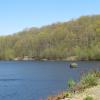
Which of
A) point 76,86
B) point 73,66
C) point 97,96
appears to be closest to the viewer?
point 97,96

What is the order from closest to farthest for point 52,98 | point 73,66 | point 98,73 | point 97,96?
point 97,96
point 52,98
point 98,73
point 73,66

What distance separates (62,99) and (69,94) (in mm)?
A: 1357

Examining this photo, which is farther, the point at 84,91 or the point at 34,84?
the point at 34,84

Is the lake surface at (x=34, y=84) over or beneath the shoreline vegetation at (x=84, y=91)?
beneath

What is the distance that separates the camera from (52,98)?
87.7 feet

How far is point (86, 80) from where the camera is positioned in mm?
29969

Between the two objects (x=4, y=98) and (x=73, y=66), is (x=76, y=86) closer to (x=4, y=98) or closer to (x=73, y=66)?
(x=4, y=98)

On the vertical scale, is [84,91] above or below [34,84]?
above

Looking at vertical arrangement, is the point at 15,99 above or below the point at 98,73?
below

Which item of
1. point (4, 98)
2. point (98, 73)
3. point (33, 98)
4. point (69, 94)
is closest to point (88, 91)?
point (69, 94)

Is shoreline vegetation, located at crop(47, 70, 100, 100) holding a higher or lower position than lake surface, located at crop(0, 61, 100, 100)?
higher

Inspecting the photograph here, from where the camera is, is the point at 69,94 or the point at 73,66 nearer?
the point at 69,94

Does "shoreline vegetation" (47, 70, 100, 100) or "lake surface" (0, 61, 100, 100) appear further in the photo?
"lake surface" (0, 61, 100, 100)

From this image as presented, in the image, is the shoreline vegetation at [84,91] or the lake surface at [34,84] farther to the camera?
the lake surface at [34,84]
